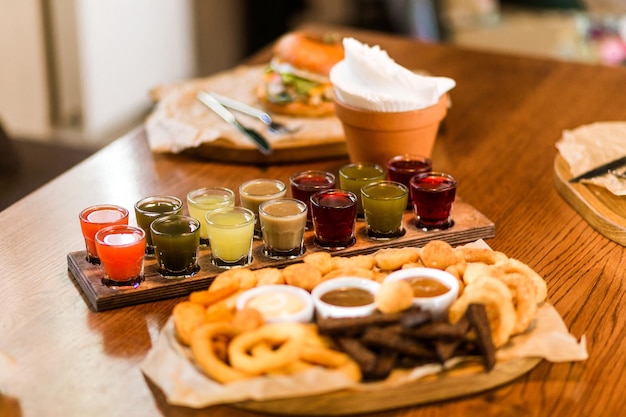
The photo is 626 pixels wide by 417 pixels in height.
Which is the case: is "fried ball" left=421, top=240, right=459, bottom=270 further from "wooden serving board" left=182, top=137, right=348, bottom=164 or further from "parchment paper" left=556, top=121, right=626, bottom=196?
"wooden serving board" left=182, top=137, right=348, bottom=164

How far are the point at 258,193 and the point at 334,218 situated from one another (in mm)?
175

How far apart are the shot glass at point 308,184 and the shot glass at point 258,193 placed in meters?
0.03

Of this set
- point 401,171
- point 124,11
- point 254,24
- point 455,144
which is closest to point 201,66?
point 254,24

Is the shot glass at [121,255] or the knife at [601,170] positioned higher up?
the shot glass at [121,255]

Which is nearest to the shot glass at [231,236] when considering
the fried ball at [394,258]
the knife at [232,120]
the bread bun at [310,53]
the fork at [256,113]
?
the fried ball at [394,258]

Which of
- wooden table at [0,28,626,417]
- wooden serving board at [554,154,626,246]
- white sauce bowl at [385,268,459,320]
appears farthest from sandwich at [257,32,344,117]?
white sauce bowl at [385,268,459,320]

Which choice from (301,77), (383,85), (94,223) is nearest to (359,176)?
(383,85)

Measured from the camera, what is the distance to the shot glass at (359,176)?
5.43 ft

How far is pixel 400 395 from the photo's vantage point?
1.10 meters

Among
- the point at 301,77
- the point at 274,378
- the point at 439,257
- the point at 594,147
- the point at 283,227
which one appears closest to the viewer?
the point at 274,378

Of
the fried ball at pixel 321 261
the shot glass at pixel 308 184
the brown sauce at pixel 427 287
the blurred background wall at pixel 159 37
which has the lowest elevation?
the blurred background wall at pixel 159 37

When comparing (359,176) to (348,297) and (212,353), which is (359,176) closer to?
(348,297)

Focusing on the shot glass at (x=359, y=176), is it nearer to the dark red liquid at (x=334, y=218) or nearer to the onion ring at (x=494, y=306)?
the dark red liquid at (x=334, y=218)

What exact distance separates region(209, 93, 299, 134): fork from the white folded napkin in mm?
365
